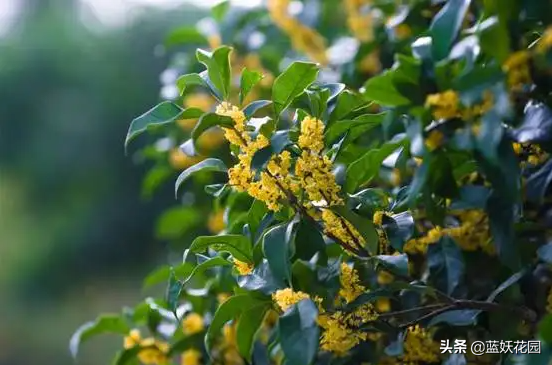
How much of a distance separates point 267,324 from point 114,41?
6.58ft

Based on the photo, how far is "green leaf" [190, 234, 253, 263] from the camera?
0.65 meters

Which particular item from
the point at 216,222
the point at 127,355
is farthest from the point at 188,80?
the point at 216,222

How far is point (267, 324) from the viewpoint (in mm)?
959

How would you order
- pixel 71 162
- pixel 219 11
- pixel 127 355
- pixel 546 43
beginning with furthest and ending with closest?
pixel 71 162 < pixel 219 11 < pixel 127 355 < pixel 546 43

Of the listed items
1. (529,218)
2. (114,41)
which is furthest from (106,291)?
(529,218)

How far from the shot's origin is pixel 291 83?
0.65 m

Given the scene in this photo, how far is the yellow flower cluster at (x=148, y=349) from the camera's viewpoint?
0.88 metres

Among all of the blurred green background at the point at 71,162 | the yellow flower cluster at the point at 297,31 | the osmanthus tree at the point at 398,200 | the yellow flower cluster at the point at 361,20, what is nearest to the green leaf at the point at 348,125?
the osmanthus tree at the point at 398,200

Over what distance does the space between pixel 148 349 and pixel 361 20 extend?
21.9 inches

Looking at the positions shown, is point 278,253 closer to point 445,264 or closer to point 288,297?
point 288,297

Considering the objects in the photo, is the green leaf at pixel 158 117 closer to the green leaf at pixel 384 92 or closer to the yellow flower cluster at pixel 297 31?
the green leaf at pixel 384 92

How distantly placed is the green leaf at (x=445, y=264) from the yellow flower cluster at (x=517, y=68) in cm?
16

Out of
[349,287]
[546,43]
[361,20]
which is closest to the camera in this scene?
[546,43]

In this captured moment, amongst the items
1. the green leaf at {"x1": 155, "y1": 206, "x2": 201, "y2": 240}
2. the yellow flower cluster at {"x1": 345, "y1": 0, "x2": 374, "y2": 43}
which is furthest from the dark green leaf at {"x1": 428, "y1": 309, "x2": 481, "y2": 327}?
the green leaf at {"x1": 155, "y1": 206, "x2": 201, "y2": 240}
